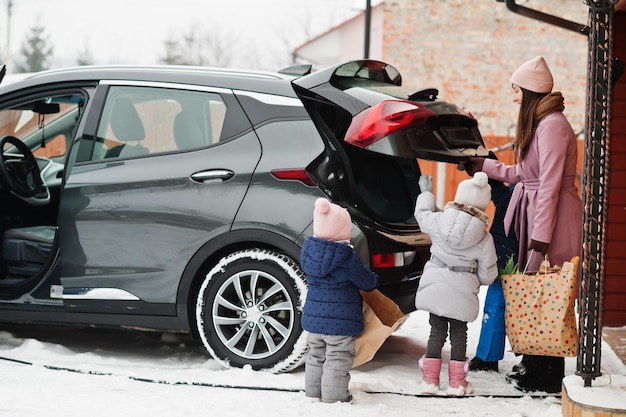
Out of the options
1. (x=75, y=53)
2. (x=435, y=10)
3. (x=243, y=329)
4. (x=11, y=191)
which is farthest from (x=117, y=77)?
(x=75, y=53)

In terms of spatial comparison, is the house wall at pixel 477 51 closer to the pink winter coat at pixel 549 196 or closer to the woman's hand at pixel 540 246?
the pink winter coat at pixel 549 196

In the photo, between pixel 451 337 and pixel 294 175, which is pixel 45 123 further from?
pixel 451 337

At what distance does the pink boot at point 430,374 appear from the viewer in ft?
18.0

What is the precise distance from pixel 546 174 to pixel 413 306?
1.20 m

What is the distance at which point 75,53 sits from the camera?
60406 mm

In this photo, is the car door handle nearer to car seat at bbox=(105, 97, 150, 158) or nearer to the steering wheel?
car seat at bbox=(105, 97, 150, 158)

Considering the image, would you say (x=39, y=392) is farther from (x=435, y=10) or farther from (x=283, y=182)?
(x=435, y=10)

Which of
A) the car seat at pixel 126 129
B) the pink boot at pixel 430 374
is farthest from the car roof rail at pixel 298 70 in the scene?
the pink boot at pixel 430 374

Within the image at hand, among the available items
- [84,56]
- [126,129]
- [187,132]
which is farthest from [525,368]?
[84,56]

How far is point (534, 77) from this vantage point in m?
5.71

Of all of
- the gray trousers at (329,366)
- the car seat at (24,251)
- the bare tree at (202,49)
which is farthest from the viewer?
the bare tree at (202,49)

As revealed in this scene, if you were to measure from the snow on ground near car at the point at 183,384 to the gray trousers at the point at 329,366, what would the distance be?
0.09 meters

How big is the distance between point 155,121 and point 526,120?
7.62ft

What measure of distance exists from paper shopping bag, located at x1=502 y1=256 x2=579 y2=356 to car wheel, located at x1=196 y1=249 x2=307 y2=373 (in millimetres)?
1241
